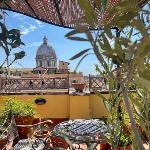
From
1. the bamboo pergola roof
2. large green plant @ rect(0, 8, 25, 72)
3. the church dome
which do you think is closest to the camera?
large green plant @ rect(0, 8, 25, 72)

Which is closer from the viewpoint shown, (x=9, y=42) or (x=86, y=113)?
(x=9, y=42)

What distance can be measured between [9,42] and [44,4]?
488cm

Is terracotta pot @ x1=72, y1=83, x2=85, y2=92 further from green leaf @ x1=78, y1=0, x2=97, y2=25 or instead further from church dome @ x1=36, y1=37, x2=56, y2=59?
church dome @ x1=36, y1=37, x2=56, y2=59

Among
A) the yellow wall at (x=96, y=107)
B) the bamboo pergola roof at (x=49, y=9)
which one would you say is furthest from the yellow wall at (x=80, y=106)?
the bamboo pergola roof at (x=49, y=9)

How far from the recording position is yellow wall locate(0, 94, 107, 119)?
9.41 metres

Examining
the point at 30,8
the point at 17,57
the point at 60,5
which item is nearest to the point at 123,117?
the point at 60,5

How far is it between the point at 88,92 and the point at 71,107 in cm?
60

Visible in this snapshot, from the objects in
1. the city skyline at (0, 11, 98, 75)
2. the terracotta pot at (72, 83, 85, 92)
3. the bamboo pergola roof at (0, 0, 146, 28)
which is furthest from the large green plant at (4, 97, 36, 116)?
the city skyline at (0, 11, 98, 75)

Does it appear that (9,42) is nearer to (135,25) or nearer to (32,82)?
(135,25)

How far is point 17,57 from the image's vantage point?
65.8 inches

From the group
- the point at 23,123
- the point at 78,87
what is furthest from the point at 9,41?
the point at 78,87

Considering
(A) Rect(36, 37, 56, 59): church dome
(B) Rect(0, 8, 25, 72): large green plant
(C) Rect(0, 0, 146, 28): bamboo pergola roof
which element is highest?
(A) Rect(36, 37, 56, 59): church dome

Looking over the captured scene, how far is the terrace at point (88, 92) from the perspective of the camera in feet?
3.08

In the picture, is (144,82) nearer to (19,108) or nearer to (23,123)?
(23,123)
